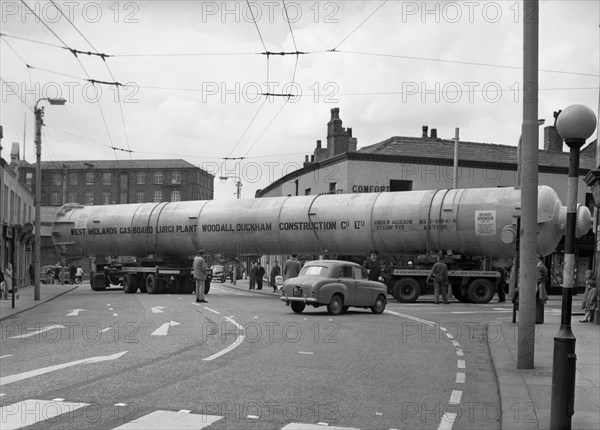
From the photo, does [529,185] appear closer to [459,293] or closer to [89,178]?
[459,293]

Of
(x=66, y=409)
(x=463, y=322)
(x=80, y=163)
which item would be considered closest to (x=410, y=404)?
(x=66, y=409)

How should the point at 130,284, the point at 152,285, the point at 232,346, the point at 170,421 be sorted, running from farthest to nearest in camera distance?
the point at 130,284 < the point at 152,285 < the point at 232,346 < the point at 170,421

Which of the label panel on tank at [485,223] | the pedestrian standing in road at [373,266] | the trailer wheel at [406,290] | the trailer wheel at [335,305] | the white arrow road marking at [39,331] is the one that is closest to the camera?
the white arrow road marking at [39,331]

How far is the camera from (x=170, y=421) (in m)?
6.95

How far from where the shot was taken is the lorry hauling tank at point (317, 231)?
987 inches

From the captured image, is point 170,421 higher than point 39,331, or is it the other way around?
point 170,421

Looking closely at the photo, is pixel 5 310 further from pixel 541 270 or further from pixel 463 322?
pixel 541 270

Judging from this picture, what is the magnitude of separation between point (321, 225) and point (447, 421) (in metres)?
20.8

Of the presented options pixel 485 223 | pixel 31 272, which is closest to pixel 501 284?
pixel 485 223

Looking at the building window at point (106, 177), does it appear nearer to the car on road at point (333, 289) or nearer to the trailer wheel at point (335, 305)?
the car on road at point (333, 289)

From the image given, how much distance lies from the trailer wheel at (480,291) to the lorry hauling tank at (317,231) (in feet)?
0.12

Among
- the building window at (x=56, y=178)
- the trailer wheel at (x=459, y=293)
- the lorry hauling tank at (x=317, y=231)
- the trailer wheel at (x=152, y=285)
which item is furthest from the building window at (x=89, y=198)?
the trailer wheel at (x=459, y=293)

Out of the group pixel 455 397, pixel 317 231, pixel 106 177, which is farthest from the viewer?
pixel 106 177

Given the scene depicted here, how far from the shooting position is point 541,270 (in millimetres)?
19156
